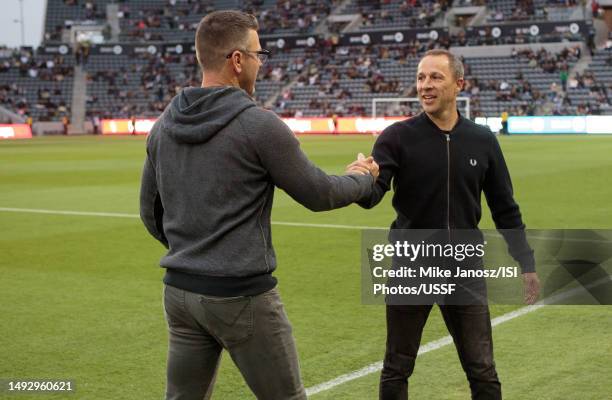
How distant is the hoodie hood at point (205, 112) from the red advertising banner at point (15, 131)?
53.3m

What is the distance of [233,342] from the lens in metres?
3.27

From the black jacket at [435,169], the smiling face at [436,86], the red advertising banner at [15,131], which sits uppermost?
the smiling face at [436,86]

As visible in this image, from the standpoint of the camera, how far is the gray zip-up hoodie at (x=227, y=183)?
319 cm

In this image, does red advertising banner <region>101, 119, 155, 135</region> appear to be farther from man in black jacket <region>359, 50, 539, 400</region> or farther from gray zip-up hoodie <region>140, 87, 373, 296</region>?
gray zip-up hoodie <region>140, 87, 373, 296</region>

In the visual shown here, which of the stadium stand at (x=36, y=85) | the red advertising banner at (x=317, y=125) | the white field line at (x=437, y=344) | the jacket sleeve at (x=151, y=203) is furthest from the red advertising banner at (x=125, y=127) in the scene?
the jacket sleeve at (x=151, y=203)

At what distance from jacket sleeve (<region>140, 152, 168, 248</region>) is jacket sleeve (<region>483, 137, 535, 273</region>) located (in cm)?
173

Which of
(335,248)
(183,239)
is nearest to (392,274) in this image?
(183,239)

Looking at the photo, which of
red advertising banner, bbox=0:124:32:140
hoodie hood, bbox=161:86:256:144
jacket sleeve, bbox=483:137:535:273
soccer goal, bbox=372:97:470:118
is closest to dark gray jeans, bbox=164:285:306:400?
hoodie hood, bbox=161:86:256:144

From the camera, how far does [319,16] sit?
218 ft

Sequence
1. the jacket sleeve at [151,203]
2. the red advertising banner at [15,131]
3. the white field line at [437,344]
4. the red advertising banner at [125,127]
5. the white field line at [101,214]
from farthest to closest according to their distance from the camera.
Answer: the red advertising banner at [125,127], the red advertising banner at [15,131], the white field line at [101,214], the white field line at [437,344], the jacket sleeve at [151,203]

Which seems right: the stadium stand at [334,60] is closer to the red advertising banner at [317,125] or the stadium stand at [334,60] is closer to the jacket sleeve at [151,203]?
the red advertising banner at [317,125]

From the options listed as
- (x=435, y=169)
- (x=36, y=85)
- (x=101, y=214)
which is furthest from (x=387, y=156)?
(x=36, y=85)

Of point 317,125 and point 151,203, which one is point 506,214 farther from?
point 317,125

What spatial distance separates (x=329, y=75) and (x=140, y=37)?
19154 mm
